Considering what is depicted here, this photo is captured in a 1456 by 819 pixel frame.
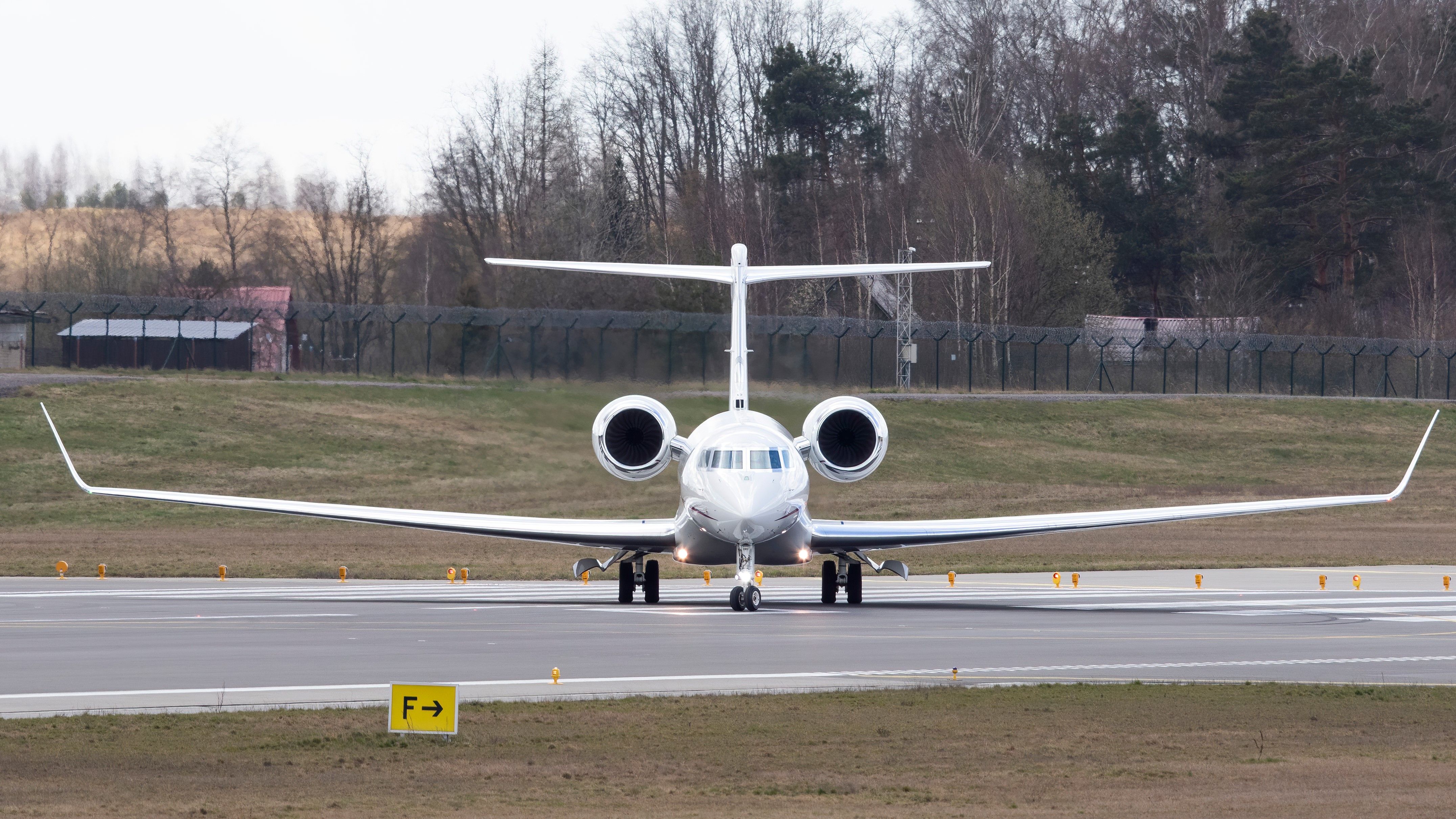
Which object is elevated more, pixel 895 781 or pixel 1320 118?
pixel 1320 118

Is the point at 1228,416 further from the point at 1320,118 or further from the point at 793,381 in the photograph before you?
the point at 793,381

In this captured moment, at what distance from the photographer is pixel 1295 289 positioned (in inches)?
3504

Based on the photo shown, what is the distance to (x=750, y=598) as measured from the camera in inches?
1009

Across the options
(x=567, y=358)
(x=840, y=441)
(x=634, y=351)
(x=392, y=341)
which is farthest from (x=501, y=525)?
(x=392, y=341)

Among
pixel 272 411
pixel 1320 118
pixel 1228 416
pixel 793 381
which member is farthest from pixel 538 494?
pixel 1320 118

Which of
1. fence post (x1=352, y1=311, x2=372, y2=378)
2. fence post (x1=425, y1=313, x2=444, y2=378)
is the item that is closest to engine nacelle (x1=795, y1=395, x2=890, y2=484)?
fence post (x1=425, y1=313, x2=444, y2=378)

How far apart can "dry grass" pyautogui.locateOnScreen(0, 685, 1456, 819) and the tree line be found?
194 feet

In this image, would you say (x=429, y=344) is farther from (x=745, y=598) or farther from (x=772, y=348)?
(x=745, y=598)

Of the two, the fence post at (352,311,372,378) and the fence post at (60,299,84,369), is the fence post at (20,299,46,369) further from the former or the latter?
the fence post at (352,311,372,378)

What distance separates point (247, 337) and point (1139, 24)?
57074mm

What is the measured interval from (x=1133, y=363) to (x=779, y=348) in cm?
2902

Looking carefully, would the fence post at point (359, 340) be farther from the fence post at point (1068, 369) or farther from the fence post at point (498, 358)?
Result: the fence post at point (1068, 369)

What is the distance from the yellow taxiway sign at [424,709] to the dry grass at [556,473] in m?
20.4

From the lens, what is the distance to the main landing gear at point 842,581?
95.0ft
